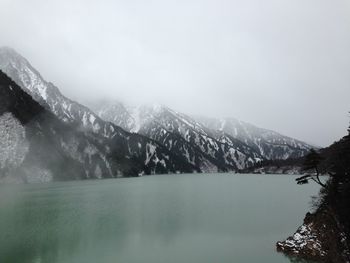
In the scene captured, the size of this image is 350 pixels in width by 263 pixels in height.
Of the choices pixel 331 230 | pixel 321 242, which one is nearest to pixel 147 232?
pixel 321 242

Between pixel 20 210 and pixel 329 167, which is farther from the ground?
pixel 329 167

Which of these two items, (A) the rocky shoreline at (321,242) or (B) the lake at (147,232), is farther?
(B) the lake at (147,232)

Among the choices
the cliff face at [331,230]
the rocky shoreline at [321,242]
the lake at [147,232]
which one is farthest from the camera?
the lake at [147,232]

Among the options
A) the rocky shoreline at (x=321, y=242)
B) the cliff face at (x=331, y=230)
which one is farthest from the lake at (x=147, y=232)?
the cliff face at (x=331, y=230)

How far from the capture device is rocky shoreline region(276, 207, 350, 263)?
35.4 meters

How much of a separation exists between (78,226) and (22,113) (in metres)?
158

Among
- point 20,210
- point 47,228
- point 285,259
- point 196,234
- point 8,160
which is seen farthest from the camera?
point 8,160

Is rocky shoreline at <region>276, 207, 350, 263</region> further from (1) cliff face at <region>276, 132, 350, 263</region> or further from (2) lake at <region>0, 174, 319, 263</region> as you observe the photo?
(2) lake at <region>0, 174, 319, 263</region>

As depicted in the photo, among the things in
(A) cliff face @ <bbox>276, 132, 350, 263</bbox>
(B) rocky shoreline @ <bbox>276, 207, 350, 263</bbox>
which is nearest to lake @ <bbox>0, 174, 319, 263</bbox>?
(B) rocky shoreline @ <bbox>276, 207, 350, 263</bbox>

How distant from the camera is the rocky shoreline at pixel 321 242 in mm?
35438

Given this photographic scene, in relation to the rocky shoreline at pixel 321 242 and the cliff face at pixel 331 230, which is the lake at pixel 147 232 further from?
the cliff face at pixel 331 230

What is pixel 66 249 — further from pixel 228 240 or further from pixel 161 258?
pixel 228 240

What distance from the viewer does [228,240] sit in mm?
46656

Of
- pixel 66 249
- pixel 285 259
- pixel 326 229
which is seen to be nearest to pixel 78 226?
pixel 66 249
